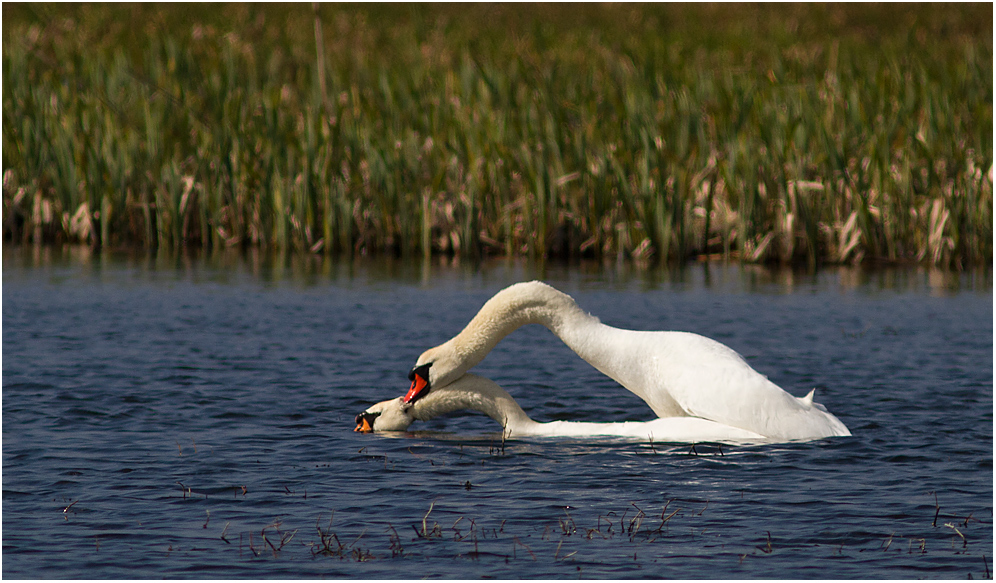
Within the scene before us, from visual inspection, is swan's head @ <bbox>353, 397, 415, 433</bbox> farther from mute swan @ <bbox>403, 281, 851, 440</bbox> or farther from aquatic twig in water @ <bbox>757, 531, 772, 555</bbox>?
aquatic twig in water @ <bbox>757, 531, 772, 555</bbox>

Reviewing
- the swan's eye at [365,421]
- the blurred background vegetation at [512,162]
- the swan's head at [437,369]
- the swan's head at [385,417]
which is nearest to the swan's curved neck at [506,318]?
the swan's head at [437,369]

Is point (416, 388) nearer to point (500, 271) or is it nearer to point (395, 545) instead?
point (395, 545)

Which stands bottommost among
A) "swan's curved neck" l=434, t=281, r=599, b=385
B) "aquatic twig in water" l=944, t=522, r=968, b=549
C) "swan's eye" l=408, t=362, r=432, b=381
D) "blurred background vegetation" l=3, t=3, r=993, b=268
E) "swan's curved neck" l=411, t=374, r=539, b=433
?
"aquatic twig in water" l=944, t=522, r=968, b=549

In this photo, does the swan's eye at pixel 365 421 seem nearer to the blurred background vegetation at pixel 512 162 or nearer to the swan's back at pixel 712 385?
the swan's back at pixel 712 385

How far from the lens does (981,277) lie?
1812cm

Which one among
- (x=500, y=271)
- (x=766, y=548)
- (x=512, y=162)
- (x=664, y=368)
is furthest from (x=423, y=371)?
(x=512, y=162)

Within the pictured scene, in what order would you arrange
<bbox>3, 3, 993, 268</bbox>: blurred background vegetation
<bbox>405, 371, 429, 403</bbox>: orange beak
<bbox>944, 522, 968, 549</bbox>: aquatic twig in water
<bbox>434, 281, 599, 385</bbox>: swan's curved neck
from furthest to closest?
<bbox>3, 3, 993, 268</bbox>: blurred background vegetation, <bbox>405, 371, 429, 403</bbox>: orange beak, <bbox>434, 281, 599, 385</bbox>: swan's curved neck, <bbox>944, 522, 968, 549</bbox>: aquatic twig in water

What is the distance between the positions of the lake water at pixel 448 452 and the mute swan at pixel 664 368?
0.88ft

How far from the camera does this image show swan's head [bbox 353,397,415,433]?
10344mm

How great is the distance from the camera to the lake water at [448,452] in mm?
7211

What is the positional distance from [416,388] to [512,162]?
941cm

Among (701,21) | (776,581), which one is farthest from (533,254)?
(701,21)

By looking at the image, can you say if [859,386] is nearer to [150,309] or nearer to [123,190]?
[150,309]

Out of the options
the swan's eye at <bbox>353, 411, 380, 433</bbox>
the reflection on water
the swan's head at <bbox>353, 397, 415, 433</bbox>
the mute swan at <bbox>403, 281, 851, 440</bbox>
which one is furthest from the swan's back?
the reflection on water
